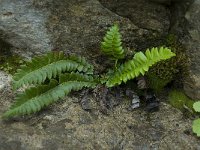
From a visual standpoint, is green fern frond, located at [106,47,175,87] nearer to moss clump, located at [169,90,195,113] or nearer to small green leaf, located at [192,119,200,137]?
moss clump, located at [169,90,195,113]

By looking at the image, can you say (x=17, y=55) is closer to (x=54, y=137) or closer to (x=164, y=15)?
(x=54, y=137)

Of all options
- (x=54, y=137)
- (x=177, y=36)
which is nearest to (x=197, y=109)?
(x=177, y=36)

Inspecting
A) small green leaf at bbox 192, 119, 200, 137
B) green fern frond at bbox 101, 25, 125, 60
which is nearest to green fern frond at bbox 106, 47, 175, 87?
green fern frond at bbox 101, 25, 125, 60

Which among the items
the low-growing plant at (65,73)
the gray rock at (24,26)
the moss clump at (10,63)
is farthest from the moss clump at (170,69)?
the moss clump at (10,63)

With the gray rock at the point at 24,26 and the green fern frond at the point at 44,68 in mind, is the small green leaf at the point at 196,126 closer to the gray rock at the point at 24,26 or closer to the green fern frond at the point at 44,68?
the green fern frond at the point at 44,68

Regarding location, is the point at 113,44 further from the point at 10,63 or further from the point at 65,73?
the point at 10,63

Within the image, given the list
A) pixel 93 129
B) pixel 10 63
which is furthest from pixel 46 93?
pixel 10 63
